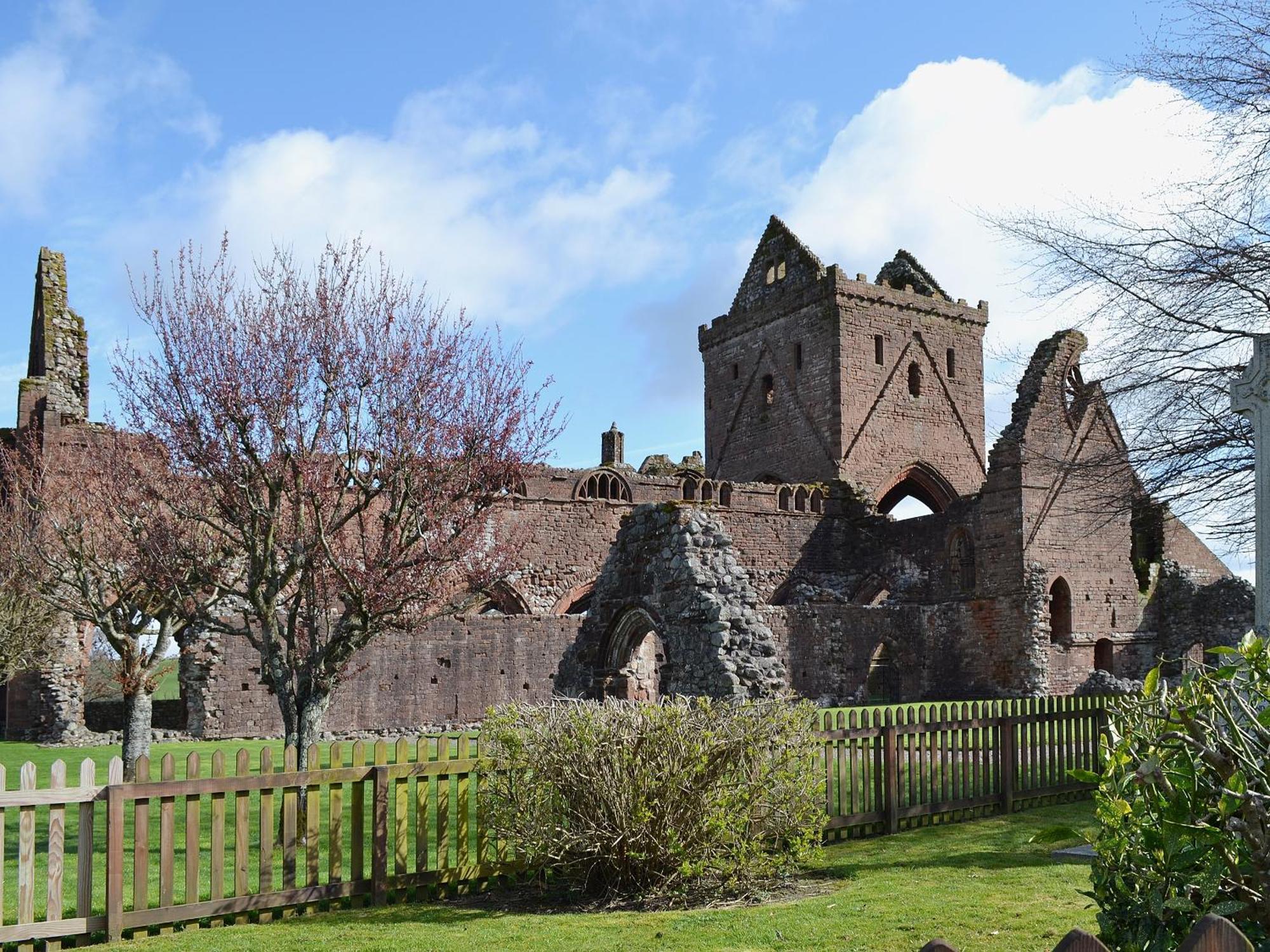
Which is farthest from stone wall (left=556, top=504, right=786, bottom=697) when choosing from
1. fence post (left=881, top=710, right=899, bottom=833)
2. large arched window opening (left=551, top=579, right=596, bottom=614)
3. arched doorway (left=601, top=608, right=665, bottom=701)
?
large arched window opening (left=551, top=579, right=596, bottom=614)

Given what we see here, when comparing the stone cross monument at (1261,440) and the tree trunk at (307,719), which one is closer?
the stone cross monument at (1261,440)

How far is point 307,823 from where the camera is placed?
7.69 metres

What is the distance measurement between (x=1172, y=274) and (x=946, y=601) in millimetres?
21054

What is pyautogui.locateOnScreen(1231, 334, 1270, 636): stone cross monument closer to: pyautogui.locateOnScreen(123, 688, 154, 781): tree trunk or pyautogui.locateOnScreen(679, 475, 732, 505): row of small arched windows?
pyautogui.locateOnScreen(123, 688, 154, 781): tree trunk

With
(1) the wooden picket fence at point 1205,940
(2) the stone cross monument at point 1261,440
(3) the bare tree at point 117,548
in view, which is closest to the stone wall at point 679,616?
(3) the bare tree at point 117,548

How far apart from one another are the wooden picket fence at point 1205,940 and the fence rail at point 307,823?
5604 mm

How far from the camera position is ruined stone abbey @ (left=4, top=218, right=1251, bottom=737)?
16.7 meters

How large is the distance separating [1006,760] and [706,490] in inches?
830

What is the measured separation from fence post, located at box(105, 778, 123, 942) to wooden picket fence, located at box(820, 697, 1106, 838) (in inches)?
205

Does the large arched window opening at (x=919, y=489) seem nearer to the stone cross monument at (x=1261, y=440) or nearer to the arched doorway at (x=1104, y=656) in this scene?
the arched doorway at (x=1104, y=656)

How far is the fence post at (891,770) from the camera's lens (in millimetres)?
10195

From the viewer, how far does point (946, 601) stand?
30641mm

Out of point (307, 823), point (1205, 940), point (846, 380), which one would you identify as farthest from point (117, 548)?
point (846, 380)

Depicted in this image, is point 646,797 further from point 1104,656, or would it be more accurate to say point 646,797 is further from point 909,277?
point 909,277
